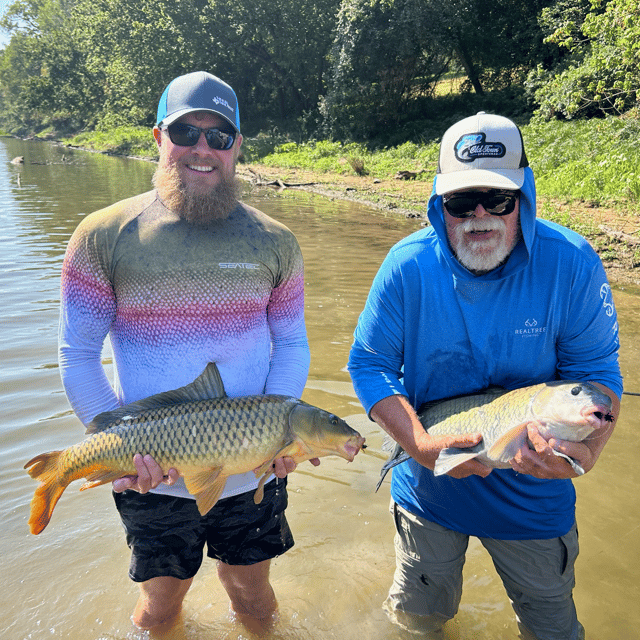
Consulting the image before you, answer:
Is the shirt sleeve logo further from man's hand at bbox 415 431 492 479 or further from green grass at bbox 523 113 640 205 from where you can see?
green grass at bbox 523 113 640 205

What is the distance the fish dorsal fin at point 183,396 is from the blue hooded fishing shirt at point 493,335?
0.67 metres

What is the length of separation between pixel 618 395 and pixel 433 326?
2.75 ft

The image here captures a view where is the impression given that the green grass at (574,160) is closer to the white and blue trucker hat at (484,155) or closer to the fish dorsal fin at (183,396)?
the white and blue trucker hat at (484,155)

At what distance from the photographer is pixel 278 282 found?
8.79ft

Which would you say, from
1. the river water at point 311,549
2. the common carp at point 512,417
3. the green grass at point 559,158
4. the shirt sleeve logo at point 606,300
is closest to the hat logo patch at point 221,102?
the common carp at point 512,417

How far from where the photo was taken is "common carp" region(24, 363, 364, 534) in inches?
89.0

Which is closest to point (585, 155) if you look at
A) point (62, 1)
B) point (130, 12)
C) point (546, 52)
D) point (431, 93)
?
point (546, 52)

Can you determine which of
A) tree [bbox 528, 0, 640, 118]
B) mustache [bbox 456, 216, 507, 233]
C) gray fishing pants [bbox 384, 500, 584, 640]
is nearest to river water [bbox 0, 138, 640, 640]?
gray fishing pants [bbox 384, 500, 584, 640]

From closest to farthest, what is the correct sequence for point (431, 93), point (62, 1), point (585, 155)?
1. point (585, 155)
2. point (431, 93)
3. point (62, 1)

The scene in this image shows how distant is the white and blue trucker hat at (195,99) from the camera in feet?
8.13

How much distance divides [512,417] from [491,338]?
0.40 meters

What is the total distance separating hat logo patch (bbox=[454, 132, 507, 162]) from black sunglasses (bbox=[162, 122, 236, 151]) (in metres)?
1.07

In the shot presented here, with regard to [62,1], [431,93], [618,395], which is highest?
[62,1]

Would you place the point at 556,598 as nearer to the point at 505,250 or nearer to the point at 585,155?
the point at 505,250
